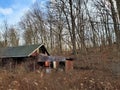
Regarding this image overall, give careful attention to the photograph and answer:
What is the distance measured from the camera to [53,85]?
10.9m

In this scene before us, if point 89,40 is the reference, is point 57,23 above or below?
above

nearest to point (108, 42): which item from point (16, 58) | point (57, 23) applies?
point (57, 23)

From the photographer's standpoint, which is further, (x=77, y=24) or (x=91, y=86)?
(x=77, y=24)

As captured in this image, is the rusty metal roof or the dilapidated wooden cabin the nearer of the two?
the dilapidated wooden cabin

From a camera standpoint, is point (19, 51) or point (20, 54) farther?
point (19, 51)

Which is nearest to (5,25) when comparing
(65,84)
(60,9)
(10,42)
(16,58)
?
(10,42)

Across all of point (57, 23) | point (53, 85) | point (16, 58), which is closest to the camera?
point (53, 85)

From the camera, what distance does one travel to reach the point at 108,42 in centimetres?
5497

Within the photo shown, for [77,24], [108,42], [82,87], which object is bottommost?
[82,87]

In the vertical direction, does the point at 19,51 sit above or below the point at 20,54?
above

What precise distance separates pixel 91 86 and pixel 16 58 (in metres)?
29.5

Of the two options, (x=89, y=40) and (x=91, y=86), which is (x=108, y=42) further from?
(x=91, y=86)

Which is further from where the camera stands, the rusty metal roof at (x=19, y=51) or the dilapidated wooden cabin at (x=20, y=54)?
the rusty metal roof at (x=19, y=51)

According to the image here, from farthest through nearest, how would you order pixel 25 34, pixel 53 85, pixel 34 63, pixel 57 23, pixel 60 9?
pixel 25 34 → pixel 57 23 → pixel 60 9 → pixel 34 63 → pixel 53 85
